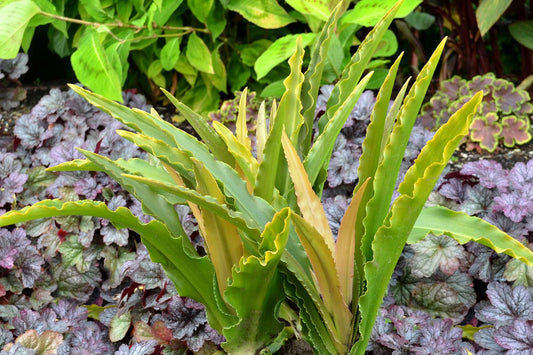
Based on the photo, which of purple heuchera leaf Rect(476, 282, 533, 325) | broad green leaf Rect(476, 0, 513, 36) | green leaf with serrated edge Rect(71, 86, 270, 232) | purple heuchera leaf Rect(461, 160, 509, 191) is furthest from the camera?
broad green leaf Rect(476, 0, 513, 36)

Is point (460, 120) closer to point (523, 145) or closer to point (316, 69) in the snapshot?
point (316, 69)

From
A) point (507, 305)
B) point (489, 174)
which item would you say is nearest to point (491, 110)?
point (489, 174)

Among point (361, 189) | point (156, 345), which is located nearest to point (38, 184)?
point (156, 345)

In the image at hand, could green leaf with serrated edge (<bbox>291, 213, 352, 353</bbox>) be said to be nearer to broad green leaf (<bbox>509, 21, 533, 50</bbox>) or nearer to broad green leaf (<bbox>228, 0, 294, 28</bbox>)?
broad green leaf (<bbox>228, 0, 294, 28</bbox>)

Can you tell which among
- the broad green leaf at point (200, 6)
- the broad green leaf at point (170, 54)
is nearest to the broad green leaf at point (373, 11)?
the broad green leaf at point (200, 6)

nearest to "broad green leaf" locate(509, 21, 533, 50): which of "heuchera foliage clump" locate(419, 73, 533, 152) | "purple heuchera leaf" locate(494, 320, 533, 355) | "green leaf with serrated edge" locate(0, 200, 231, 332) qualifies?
"heuchera foliage clump" locate(419, 73, 533, 152)

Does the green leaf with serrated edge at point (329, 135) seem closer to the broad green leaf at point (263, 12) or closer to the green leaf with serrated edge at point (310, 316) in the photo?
the green leaf with serrated edge at point (310, 316)

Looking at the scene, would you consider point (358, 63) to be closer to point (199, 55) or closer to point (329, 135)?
point (329, 135)
